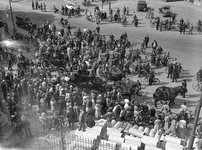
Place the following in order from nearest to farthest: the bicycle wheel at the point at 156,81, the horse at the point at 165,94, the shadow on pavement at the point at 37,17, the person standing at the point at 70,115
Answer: the person standing at the point at 70,115 → the horse at the point at 165,94 → the bicycle wheel at the point at 156,81 → the shadow on pavement at the point at 37,17

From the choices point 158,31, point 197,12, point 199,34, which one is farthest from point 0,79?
point 197,12

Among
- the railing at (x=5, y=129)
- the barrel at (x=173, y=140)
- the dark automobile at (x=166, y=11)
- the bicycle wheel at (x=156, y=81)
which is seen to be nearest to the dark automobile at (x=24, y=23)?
the dark automobile at (x=166, y=11)

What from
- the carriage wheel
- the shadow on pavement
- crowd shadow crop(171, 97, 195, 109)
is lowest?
crowd shadow crop(171, 97, 195, 109)

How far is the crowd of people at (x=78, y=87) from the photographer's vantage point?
18.3 m

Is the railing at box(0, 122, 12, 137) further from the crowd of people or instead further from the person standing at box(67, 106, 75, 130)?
the person standing at box(67, 106, 75, 130)

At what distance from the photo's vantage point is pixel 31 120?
18609 millimetres

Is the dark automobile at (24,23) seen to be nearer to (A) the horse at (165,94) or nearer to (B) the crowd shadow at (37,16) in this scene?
(B) the crowd shadow at (37,16)

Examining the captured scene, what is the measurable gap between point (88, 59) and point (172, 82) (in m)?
7.16

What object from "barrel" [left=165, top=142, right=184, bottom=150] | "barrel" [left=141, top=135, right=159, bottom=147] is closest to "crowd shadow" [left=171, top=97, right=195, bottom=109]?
"barrel" [left=165, top=142, right=184, bottom=150]

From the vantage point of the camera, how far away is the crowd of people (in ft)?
59.9

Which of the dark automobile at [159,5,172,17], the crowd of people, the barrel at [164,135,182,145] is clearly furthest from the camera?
the dark automobile at [159,5,172,17]

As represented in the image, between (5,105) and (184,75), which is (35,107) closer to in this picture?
(5,105)

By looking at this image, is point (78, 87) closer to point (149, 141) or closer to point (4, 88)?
point (4, 88)

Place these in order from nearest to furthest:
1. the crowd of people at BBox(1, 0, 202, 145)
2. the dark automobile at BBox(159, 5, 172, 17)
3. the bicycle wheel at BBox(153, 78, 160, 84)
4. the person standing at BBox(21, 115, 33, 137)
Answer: the person standing at BBox(21, 115, 33, 137) < the crowd of people at BBox(1, 0, 202, 145) < the bicycle wheel at BBox(153, 78, 160, 84) < the dark automobile at BBox(159, 5, 172, 17)
